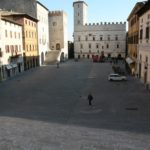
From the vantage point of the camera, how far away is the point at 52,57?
6888cm

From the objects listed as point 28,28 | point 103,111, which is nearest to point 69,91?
point 103,111

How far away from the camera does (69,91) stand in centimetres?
2989

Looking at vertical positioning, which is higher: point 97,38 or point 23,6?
point 23,6

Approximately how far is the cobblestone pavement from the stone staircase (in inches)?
1339

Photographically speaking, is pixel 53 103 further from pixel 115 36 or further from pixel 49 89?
pixel 115 36

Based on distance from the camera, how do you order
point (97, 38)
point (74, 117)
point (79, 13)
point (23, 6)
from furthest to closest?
point (79, 13) < point (97, 38) < point (23, 6) < point (74, 117)

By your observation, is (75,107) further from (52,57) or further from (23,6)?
(52,57)

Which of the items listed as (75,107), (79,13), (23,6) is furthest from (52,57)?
(75,107)

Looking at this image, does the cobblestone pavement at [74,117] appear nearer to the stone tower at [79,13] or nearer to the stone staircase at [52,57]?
the stone staircase at [52,57]

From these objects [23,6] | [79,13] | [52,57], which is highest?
[79,13]

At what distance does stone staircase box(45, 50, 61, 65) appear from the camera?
66938 mm

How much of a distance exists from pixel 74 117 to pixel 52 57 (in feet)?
165

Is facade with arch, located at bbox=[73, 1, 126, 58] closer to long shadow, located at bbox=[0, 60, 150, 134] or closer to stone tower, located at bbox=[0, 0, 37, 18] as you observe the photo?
stone tower, located at bbox=[0, 0, 37, 18]

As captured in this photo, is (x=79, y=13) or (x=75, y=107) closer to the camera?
(x=75, y=107)
